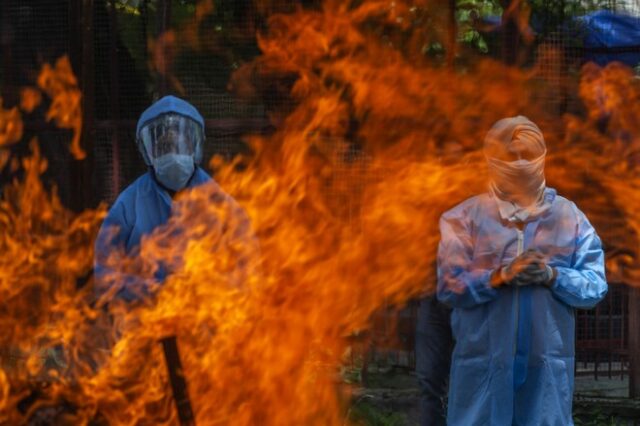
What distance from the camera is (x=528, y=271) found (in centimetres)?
536

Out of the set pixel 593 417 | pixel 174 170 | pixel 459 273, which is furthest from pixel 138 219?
pixel 593 417

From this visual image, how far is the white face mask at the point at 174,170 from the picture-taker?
6047mm

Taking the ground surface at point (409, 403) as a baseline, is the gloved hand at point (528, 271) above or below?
above

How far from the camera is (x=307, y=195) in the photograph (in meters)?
8.35

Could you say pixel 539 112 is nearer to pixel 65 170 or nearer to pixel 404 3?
pixel 404 3

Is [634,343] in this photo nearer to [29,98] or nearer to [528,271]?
[528,271]

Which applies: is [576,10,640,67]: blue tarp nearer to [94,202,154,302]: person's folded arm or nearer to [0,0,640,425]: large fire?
[0,0,640,425]: large fire

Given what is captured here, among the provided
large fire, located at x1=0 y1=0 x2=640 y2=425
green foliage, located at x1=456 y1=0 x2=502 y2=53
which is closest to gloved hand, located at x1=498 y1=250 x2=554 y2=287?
large fire, located at x1=0 y1=0 x2=640 y2=425

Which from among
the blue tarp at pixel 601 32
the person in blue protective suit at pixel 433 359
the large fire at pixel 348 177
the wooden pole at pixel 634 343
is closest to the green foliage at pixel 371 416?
the large fire at pixel 348 177

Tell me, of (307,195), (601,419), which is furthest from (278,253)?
(601,419)

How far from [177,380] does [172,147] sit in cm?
168

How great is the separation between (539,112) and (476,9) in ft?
2.85

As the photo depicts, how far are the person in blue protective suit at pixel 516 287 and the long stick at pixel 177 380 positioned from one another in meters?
1.44

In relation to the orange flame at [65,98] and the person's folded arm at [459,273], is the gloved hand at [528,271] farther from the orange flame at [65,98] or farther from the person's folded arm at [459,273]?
the orange flame at [65,98]
